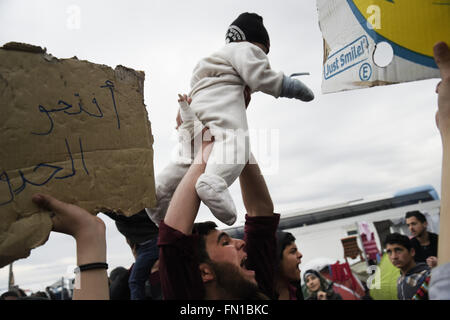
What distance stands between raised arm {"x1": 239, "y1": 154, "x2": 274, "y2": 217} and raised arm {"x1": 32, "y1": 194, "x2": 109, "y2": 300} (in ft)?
2.55

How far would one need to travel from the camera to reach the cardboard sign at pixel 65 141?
97cm

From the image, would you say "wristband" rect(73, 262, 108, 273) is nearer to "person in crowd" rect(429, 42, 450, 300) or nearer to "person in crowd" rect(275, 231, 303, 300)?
"person in crowd" rect(429, 42, 450, 300)

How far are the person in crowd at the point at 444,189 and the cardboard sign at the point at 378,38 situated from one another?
0.33 m

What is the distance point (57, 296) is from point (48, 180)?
676cm

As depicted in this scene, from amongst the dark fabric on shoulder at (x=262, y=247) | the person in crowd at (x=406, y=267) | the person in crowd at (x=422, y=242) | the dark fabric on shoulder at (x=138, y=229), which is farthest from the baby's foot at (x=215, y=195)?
the person in crowd at (x=422, y=242)

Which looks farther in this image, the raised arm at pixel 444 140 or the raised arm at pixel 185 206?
the raised arm at pixel 185 206

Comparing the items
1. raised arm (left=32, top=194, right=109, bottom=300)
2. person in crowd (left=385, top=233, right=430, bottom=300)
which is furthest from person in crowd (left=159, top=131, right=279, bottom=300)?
person in crowd (left=385, top=233, right=430, bottom=300)

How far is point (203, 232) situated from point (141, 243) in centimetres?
94

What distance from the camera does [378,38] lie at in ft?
4.29

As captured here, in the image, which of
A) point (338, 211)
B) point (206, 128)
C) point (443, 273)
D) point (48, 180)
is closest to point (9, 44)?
point (48, 180)

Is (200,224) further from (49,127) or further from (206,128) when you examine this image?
(49,127)

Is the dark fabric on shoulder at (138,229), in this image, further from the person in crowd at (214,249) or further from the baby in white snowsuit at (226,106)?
the baby in white snowsuit at (226,106)

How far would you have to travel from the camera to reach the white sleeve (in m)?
1.51

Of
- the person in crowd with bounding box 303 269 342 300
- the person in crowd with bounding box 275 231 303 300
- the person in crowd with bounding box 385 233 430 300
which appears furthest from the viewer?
the person in crowd with bounding box 303 269 342 300
